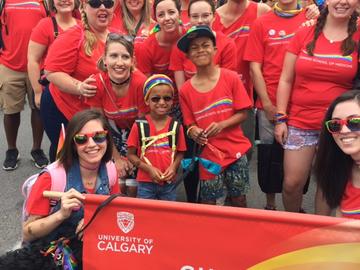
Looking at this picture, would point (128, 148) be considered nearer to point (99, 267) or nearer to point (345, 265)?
point (99, 267)

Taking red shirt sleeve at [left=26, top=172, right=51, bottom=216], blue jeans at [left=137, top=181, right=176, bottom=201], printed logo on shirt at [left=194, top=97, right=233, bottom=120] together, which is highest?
red shirt sleeve at [left=26, top=172, right=51, bottom=216]

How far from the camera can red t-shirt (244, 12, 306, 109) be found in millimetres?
3566

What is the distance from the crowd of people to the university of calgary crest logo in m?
0.45

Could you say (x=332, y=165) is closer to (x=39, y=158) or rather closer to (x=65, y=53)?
(x=65, y=53)

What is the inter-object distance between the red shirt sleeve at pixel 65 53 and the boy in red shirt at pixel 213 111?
823mm

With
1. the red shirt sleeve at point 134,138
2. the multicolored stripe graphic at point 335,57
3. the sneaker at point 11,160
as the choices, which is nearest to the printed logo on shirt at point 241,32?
the multicolored stripe graphic at point 335,57

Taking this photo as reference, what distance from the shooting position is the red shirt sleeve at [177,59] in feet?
12.1

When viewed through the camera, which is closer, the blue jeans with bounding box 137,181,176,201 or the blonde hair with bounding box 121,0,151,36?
the blue jeans with bounding box 137,181,176,201

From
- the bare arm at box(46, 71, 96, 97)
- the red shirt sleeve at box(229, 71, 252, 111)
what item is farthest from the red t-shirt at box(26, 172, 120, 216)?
the red shirt sleeve at box(229, 71, 252, 111)

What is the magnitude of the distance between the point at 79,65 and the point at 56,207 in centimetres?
150

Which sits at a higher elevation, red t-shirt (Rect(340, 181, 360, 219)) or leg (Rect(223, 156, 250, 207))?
red t-shirt (Rect(340, 181, 360, 219))

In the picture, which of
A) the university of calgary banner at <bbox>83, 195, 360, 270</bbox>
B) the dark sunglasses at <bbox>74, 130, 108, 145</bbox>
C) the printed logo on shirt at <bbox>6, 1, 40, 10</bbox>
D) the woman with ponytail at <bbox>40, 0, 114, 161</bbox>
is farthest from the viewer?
the printed logo on shirt at <bbox>6, 1, 40, 10</bbox>

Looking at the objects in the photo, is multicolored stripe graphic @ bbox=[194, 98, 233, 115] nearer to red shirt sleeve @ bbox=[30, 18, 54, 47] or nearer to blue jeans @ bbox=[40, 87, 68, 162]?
blue jeans @ bbox=[40, 87, 68, 162]

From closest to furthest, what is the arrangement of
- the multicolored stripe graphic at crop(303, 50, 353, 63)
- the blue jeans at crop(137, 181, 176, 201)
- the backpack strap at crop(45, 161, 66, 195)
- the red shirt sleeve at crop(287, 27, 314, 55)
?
the backpack strap at crop(45, 161, 66, 195) → the multicolored stripe graphic at crop(303, 50, 353, 63) → the red shirt sleeve at crop(287, 27, 314, 55) → the blue jeans at crop(137, 181, 176, 201)
